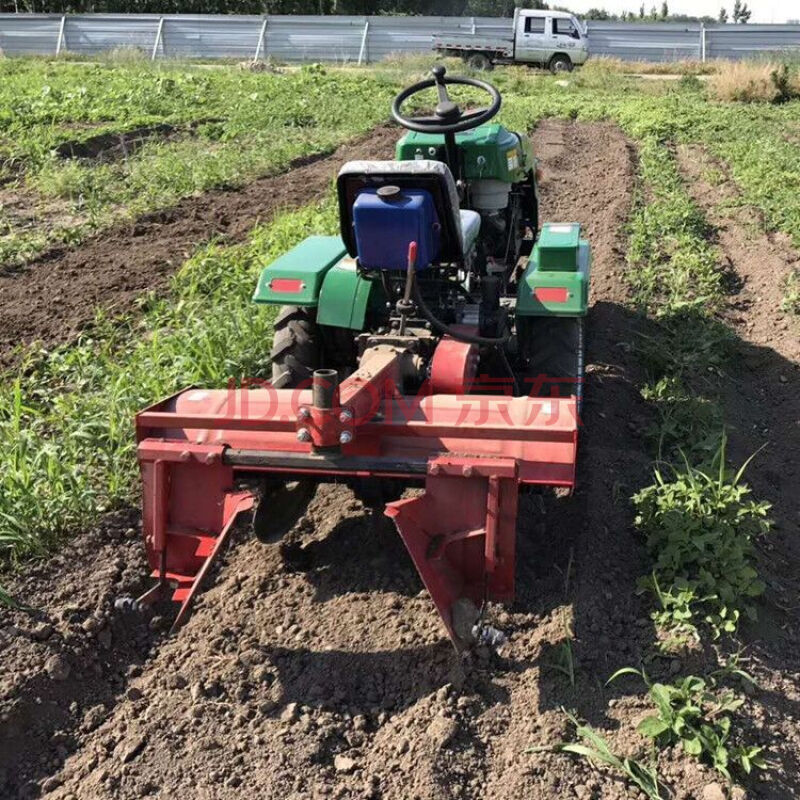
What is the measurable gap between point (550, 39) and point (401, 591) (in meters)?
25.1

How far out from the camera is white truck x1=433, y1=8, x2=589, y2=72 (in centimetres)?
2545

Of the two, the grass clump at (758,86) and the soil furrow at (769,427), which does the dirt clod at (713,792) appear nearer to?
the soil furrow at (769,427)

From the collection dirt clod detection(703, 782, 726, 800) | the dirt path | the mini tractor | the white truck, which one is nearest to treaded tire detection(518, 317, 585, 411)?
the mini tractor

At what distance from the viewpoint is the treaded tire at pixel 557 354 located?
4277mm

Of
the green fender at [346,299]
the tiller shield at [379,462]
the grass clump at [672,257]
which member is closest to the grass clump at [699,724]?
the tiller shield at [379,462]

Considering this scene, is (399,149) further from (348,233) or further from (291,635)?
(291,635)

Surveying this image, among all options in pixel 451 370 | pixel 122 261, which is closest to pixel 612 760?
pixel 451 370

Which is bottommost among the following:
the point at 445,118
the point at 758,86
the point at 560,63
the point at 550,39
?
the point at 758,86

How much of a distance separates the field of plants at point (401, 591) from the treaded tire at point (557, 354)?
14.6 inches

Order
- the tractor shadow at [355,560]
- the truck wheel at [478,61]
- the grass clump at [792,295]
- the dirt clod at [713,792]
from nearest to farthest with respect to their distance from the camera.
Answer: the dirt clod at [713,792] → the tractor shadow at [355,560] → the grass clump at [792,295] → the truck wheel at [478,61]

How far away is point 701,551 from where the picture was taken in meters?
3.24

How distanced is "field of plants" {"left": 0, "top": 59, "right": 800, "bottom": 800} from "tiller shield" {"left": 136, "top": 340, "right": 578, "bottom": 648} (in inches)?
11.4

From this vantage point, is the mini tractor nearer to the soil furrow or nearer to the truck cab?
the soil furrow

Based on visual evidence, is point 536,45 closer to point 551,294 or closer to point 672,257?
point 672,257
